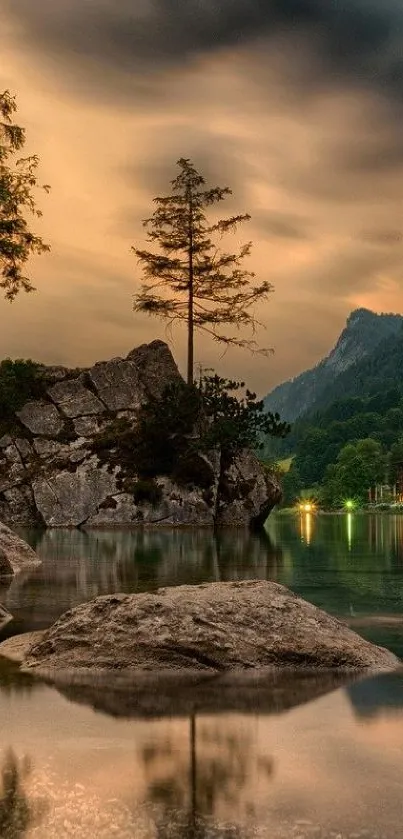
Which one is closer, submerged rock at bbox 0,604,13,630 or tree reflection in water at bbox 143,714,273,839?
tree reflection in water at bbox 143,714,273,839

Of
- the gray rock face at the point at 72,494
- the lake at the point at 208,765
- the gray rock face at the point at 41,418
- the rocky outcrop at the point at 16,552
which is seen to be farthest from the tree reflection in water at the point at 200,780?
the gray rock face at the point at 41,418

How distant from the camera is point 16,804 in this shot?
4305 millimetres

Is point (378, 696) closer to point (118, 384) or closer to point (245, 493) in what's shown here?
point (245, 493)

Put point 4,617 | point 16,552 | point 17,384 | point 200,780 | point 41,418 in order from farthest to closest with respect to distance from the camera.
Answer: point 17,384 < point 41,418 < point 16,552 < point 4,617 < point 200,780

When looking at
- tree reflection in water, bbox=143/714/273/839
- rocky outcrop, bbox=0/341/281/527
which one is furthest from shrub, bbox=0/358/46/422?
tree reflection in water, bbox=143/714/273/839

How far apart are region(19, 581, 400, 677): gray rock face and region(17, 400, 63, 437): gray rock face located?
123 feet

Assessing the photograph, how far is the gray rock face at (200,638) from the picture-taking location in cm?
812

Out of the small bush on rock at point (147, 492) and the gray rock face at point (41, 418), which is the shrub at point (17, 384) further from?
the small bush on rock at point (147, 492)

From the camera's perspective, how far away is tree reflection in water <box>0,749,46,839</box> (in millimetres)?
3994

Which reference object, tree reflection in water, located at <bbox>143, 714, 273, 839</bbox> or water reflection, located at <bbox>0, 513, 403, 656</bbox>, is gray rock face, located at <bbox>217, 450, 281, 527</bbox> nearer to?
water reflection, located at <bbox>0, 513, 403, 656</bbox>

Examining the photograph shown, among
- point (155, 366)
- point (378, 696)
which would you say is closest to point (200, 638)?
point (378, 696)

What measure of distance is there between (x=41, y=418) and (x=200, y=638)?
39.1m

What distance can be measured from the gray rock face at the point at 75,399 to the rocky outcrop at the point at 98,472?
0.18ft

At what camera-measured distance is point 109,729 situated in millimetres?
5832
